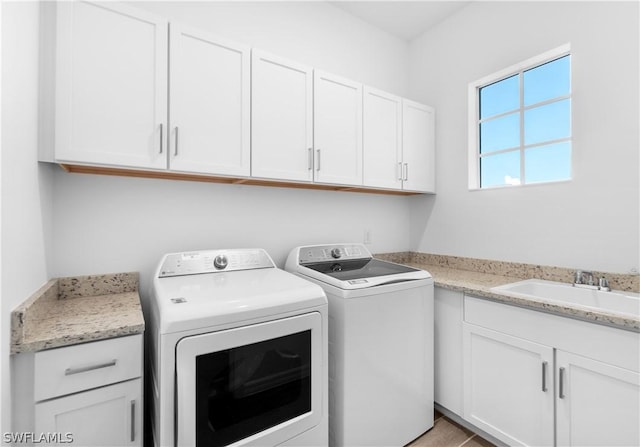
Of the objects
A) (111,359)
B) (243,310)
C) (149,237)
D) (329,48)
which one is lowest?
(111,359)

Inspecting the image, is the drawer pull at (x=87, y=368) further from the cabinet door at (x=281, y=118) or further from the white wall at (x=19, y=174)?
the cabinet door at (x=281, y=118)

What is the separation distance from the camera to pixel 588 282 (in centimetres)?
172

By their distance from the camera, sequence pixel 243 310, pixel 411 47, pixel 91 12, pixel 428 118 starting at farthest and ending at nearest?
pixel 411 47
pixel 428 118
pixel 91 12
pixel 243 310

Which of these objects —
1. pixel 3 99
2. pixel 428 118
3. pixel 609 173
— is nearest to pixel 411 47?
pixel 428 118

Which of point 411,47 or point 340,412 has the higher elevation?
point 411,47

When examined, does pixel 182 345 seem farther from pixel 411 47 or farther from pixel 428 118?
pixel 411 47

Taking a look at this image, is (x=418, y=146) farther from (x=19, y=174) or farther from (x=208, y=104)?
(x=19, y=174)

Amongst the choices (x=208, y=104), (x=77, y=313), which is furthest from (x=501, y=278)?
A: (x=77, y=313)

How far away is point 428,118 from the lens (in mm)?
2617

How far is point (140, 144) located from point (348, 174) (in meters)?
1.25

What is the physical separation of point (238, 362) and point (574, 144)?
226cm

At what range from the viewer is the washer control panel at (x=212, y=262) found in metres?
1.61

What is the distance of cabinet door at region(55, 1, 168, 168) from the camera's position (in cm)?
126

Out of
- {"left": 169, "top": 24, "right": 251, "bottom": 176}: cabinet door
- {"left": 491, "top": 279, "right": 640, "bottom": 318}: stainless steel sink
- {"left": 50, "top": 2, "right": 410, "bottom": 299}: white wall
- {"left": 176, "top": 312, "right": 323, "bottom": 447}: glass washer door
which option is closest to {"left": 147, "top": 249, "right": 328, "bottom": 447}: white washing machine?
{"left": 176, "top": 312, "right": 323, "bottom": 447}: glass washer door
